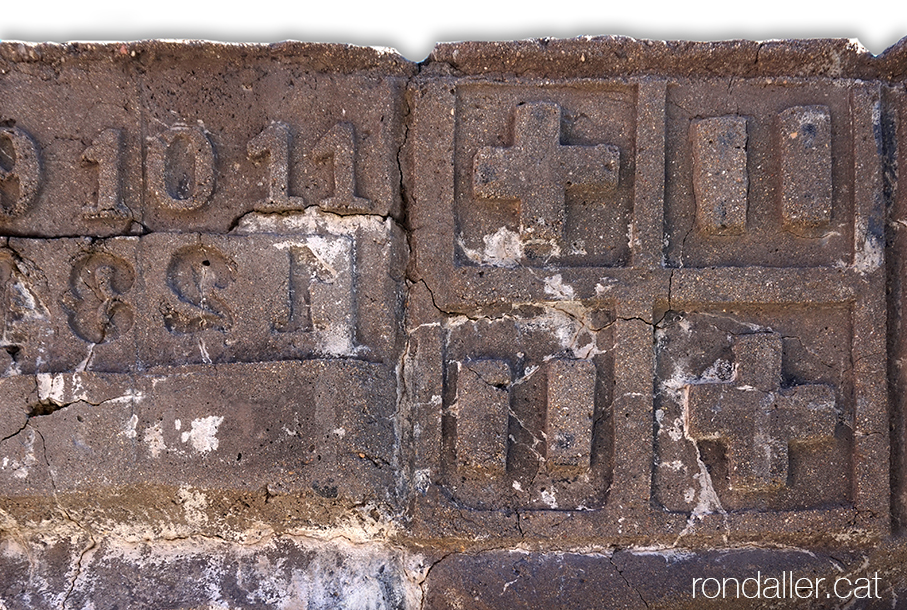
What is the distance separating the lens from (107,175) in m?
2.12

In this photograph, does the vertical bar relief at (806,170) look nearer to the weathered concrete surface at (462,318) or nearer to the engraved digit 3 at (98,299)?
the weathered concrete surface at (462,318)

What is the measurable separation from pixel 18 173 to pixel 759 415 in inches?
108

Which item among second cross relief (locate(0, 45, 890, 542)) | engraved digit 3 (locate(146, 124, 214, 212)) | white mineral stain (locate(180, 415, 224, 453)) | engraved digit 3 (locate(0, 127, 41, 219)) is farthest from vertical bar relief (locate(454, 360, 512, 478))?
engraved digit 3 (locate(0, 127, 41, 219))

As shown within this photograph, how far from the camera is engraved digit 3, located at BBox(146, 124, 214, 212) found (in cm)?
214

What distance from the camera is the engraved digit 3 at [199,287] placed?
7.00 feet

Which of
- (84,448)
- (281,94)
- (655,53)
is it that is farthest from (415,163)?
(84,448)

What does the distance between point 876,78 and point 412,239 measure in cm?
181

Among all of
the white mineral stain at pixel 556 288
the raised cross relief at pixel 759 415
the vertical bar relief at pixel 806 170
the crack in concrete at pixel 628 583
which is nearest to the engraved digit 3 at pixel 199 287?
the white mineral stain at pixel 556 288

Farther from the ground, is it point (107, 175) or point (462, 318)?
point (107, 175)

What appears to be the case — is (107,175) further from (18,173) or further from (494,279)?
(494,279)

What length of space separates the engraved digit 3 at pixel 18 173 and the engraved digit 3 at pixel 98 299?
281 mm

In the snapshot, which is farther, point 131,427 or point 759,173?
point 759,173

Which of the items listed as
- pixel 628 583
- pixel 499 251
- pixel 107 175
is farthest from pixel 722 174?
pixel 107 175

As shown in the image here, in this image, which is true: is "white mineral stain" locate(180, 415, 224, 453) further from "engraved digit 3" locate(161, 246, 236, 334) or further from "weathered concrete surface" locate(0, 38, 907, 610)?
"engraved digit 3" locate(161, 246, 236, 334)
